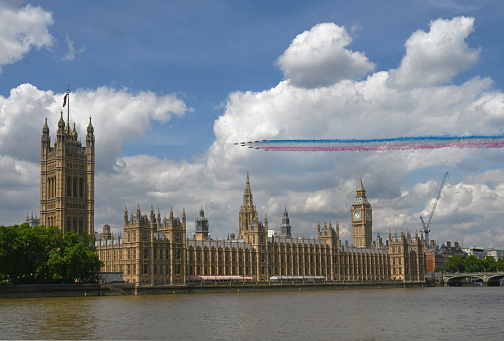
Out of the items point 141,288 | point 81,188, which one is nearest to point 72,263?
point 141,288

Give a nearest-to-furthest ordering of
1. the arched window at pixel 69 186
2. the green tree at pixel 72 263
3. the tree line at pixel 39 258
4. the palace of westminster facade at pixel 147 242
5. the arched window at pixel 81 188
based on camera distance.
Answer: the tree line at pixel 39 258 < the green tree at pixel 72 263 < the palace of westminster facade at pixel 147 242 < the arched window at pixel 69 186 < the arched window at pixel 81 188

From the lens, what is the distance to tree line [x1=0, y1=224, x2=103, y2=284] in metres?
Result: 109

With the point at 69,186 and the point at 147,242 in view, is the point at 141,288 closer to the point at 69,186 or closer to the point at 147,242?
the point at 147,242

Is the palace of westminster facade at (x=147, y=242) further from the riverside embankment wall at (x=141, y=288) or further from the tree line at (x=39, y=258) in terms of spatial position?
the tree line at (x=39, y=258)

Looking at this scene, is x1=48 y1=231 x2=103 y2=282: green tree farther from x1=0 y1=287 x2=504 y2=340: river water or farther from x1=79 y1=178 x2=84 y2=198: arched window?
x1=79 y1=178 x2=84 y2=198: arched window

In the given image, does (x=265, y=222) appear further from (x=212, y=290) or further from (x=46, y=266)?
(x=46, y=266)

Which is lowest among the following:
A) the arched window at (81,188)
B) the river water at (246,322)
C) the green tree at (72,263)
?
the river water at (246,322)

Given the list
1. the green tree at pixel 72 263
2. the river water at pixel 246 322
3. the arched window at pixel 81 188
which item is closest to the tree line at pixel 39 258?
the green tree at pixel 72 263

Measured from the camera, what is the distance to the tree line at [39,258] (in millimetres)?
109438

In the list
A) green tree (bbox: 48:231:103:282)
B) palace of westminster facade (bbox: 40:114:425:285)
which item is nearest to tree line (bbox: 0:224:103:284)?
green tree (bbox: 48:231:103:282)

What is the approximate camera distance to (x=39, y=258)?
116 m

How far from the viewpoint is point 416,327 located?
66.0 m

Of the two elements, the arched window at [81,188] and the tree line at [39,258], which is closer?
the tree line at [39,258]

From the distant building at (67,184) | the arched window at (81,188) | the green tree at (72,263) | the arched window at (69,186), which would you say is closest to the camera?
the green tree at (72,263)
